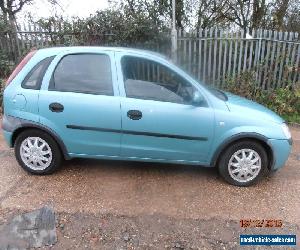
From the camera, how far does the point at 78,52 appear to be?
4133mm

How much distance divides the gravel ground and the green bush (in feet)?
9.30

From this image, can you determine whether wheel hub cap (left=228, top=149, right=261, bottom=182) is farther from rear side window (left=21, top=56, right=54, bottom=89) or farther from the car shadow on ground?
rear side window (left=21, top=56, right=54, bottom=89)

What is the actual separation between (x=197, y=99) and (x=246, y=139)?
804 millimetres

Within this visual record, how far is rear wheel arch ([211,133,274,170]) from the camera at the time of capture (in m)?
3.96

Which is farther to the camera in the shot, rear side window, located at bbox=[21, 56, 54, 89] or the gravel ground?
rear side window, located at bbox=[21, 56, 54, 89]

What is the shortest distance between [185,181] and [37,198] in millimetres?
1841

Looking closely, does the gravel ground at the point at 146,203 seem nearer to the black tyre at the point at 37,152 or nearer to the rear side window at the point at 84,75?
the black tyre at the point at 37,152

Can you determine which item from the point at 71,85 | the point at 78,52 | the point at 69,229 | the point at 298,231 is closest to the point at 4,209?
the point at 69,229

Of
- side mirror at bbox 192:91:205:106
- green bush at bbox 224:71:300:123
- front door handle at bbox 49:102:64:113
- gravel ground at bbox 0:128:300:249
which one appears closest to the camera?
gravel ground at bbox 0:128:300:249

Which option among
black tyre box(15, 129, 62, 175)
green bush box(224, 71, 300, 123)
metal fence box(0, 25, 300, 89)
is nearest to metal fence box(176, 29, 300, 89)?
metal fence box(0, 25, 300, 89)

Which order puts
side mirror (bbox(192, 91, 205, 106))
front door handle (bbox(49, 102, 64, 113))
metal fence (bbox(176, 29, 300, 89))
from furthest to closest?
metal fence (bbox(176, 29, 300, 89))
front door handle (bbox(49, 102, 64, 113))
side mirror (bbox(192, 91, 205, 106))

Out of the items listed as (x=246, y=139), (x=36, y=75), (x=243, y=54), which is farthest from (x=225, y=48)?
(x=36, y=75)
